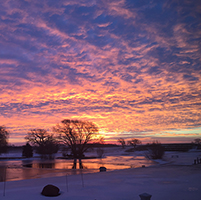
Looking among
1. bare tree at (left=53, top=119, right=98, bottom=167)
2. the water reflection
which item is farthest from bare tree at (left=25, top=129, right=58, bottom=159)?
the water reflection

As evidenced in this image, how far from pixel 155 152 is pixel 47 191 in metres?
37.9

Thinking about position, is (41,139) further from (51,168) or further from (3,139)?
(51,168)

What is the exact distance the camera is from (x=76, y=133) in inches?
2137

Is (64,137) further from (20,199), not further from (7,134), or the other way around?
(20,199)

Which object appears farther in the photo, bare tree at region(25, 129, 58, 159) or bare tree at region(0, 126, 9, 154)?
bare tree at region(25, 129, 58, 159)

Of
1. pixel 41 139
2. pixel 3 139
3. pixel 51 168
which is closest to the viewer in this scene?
pixel 51 168

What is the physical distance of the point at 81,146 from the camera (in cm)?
5494

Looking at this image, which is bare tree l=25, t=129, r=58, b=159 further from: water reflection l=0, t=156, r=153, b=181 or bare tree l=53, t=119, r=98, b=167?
water reflection l=0, t=156, r=153, b=181

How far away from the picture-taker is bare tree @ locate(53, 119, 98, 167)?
2119 inches

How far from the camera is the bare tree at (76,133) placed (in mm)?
53812

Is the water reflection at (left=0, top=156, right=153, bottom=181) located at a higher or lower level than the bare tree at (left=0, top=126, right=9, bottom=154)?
lower

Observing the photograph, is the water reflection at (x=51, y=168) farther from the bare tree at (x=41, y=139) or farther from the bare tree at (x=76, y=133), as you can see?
the bare tree at (x=41, y=139)

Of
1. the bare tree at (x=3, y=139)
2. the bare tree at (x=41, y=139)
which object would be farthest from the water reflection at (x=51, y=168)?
the bare tree at (x=41, y=139)

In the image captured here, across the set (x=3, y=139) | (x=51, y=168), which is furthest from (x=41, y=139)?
(x=51, y=168)
